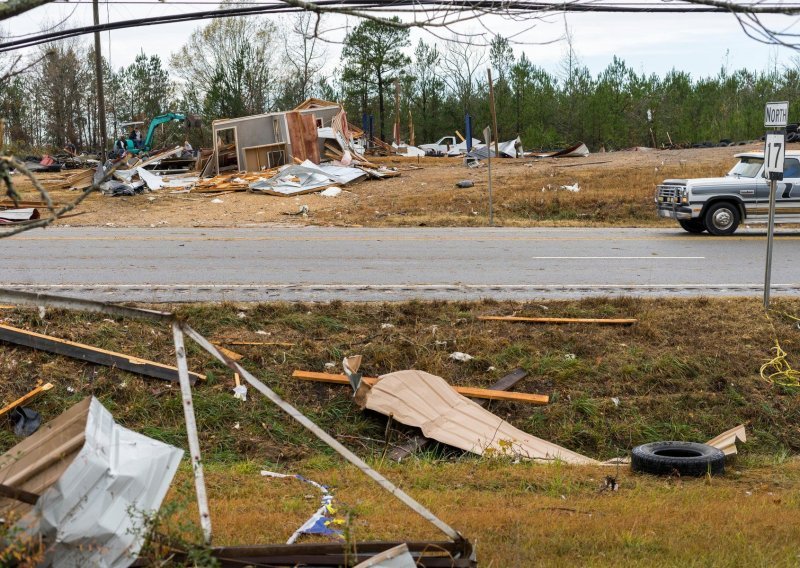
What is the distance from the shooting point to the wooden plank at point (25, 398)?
25.1 feet

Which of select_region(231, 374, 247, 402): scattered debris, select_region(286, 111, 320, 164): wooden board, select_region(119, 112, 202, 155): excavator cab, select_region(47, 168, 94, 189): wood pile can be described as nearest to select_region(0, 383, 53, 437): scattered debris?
select_region(231, 374, 247, 402): scattered debris

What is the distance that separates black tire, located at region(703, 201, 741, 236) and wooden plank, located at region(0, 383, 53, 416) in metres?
13.7

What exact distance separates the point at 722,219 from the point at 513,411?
1125 cm

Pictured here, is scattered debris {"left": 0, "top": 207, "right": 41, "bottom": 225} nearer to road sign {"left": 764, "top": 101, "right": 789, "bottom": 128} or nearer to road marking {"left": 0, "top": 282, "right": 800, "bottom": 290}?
road marking {"left": 0, "top": 282, "right": 800, "bottom": 290}

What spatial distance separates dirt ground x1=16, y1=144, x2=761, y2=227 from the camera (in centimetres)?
2064

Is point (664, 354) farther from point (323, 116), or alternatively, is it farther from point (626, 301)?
point (323, 116)

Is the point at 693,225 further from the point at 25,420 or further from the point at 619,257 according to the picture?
the point at 25,420

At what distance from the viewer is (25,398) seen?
7816 millimetres

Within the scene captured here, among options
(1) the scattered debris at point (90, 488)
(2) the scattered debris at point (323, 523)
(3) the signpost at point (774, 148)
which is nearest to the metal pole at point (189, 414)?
(1) the scattered debris at point (90, 488)

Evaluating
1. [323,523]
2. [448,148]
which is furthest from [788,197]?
[448,148]

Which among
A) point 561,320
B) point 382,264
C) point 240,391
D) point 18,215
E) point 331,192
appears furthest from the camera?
point 331,192

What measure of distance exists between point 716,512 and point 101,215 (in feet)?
59.4

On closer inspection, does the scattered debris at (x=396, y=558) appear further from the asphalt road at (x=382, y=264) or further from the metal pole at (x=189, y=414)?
the asphalt road at (x=382, y=264)

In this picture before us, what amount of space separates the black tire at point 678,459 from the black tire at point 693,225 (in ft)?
38.3
